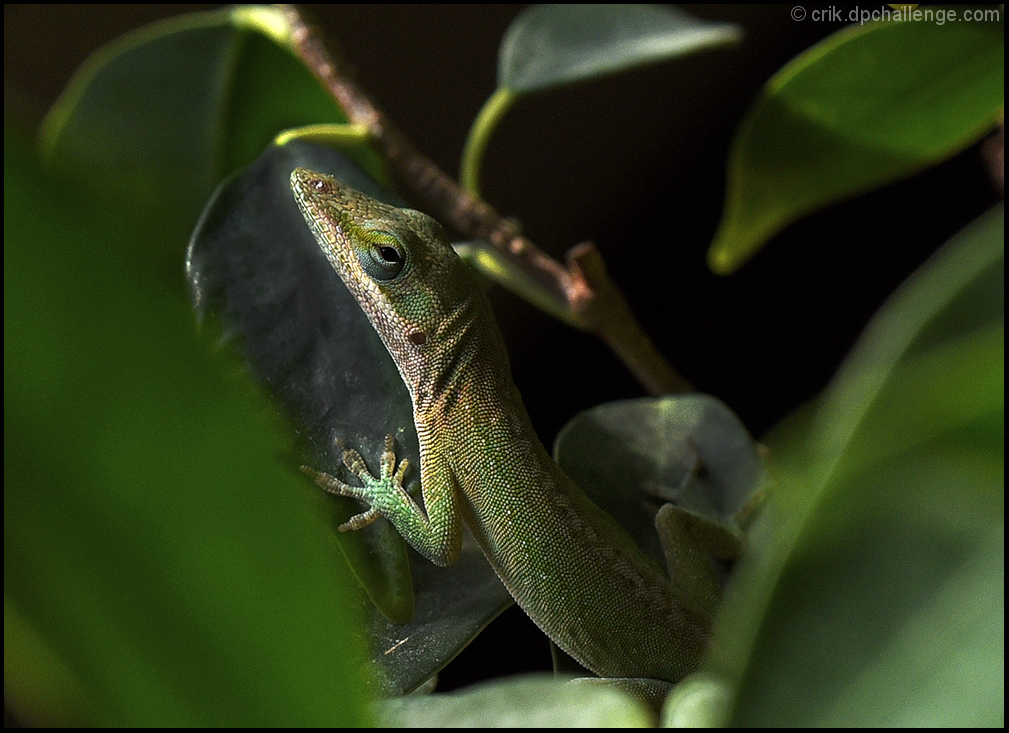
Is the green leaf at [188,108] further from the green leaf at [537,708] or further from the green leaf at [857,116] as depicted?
the green leaf at [537,708]

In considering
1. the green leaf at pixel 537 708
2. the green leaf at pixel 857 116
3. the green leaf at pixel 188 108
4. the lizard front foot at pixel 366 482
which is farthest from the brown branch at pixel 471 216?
the green leaf at pixel 537 708

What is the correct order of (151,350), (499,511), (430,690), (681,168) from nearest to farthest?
(151,350) → (430,690) → (499,511) → (681,168)

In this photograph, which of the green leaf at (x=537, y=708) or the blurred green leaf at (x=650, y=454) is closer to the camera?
the green leaf at (x=537, y=708)

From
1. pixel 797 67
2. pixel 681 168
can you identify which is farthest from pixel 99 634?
pixel 681 168

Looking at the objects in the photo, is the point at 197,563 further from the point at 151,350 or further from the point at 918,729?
the point at 918,729

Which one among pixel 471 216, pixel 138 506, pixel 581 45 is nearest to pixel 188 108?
pixel 471 216

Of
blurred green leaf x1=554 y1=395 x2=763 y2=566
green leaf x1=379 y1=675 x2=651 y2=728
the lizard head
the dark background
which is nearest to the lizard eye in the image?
the lizard head

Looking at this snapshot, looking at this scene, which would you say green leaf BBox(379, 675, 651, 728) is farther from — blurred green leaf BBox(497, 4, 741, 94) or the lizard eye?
blurred green leaf BBox(497, 4, 741, 94)
